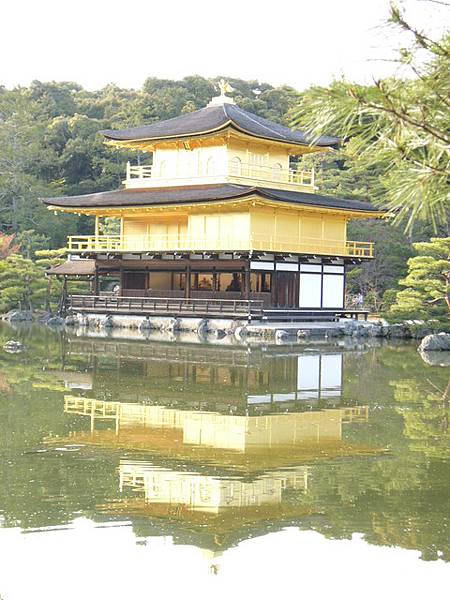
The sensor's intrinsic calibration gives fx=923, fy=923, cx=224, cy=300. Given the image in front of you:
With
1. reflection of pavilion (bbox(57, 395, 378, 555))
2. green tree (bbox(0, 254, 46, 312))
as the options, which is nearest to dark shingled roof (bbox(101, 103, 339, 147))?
green tree (bbox(0, 254, 46, 312))

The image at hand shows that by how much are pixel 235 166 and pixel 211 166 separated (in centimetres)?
96

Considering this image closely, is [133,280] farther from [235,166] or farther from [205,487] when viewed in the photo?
[205,487]

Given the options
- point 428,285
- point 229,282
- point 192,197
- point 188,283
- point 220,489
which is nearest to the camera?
point 220,489

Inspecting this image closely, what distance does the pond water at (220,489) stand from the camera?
6320 millimetres

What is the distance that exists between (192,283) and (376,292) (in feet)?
30.8

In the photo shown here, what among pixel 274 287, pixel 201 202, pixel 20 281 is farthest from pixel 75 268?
pixel 274 287

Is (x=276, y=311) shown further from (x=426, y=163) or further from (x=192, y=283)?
(x=426, y=163)

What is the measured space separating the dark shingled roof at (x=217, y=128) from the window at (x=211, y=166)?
1305 millimetres

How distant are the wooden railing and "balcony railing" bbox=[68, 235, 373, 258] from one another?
181 cm

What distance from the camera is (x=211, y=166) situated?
115 ft

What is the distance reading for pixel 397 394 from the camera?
1540 cm

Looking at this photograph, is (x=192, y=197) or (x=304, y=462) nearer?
(x=304, y=462)

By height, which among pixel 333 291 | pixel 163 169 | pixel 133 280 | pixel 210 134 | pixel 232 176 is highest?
pixel 210 134

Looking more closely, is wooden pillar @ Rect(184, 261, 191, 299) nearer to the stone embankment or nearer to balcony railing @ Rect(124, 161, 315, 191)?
the stone embankment
